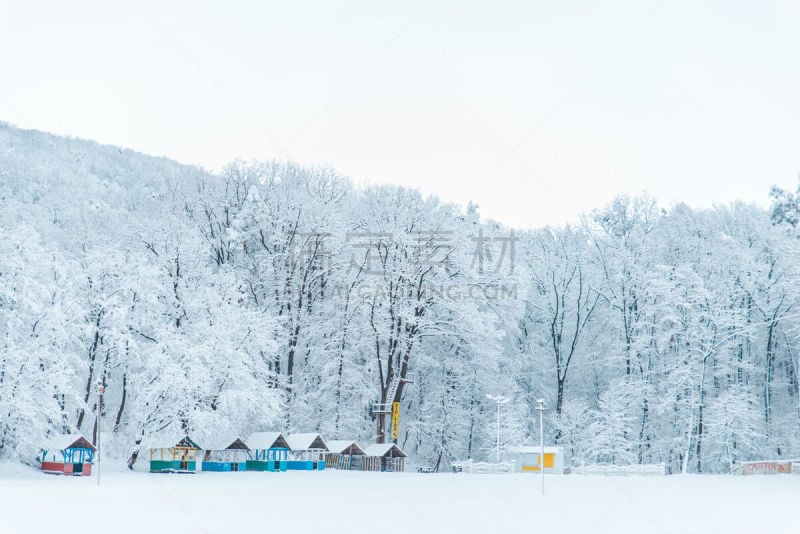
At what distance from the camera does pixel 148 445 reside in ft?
135

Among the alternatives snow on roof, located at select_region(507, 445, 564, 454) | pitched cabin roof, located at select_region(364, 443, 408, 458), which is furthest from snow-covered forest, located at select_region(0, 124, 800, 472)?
snow on roof, located at select_region(507, 445, 564, 454)

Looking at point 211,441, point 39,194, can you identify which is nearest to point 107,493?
point 211,441

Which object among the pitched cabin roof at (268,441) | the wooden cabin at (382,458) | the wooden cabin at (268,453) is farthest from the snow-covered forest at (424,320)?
the wooden cabin at (382,458)

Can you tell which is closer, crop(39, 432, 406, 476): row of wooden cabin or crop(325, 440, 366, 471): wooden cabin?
crop(39, 432, 406, 476): row of wooden cabin

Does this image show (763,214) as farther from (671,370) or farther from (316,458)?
(316,458)

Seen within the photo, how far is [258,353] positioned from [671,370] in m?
27.2

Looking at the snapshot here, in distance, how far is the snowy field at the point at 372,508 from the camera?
17.6 m

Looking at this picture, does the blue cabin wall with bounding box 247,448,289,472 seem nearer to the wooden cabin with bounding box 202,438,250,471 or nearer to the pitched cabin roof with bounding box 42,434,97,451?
the wooden cabin with bounding box 202,438,250,471

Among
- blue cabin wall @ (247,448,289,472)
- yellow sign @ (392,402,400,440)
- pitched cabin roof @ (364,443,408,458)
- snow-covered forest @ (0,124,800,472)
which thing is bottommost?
blue cabin wall @ (247,448,289,472)

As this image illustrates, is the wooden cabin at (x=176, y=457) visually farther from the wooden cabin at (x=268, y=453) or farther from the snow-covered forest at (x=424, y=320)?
the wooden cabin at (x=268, y=453)

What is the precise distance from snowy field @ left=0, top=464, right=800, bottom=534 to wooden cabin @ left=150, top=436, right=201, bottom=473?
7.24m

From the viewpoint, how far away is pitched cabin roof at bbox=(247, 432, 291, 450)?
154 ft

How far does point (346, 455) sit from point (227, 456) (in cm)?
747

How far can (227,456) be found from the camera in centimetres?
4622
